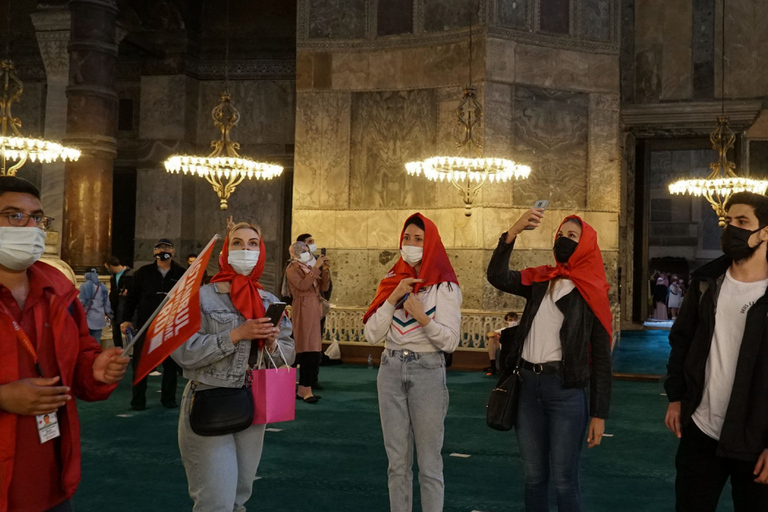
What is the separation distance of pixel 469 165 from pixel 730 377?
9.22 metres

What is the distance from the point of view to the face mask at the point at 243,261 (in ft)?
12.3

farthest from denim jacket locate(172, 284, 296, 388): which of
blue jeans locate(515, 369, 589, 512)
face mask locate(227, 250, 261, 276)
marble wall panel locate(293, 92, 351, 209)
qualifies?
marble wall panel locate(293, 92, 351, 209)

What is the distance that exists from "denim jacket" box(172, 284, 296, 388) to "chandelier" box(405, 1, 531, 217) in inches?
338

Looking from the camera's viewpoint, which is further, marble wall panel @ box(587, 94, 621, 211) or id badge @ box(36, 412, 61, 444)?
marble wall panel @ box(587, 94, 621, 211)

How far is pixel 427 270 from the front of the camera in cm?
408

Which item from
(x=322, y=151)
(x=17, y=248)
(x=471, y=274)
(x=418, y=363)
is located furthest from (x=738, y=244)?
(x=322, y=151)

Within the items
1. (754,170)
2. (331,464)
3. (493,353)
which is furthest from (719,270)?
(754,170)

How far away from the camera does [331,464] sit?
19.9 feet

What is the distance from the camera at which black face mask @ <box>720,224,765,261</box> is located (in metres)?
3.24

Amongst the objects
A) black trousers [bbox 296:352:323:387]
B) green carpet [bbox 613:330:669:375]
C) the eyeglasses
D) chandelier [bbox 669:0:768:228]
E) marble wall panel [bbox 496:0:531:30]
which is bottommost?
green carpet [bbox 613:330:669:375]

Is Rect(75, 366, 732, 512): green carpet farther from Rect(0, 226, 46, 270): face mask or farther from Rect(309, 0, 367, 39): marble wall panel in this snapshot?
Rect(309, 0, 367, 39): marble wall panel

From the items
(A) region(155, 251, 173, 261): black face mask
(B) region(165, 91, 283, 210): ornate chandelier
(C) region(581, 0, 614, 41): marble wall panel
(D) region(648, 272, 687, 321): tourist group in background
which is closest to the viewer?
(A) region(155, 251, 173, 261): black face mask

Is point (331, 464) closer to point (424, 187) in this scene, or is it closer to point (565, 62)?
point (424, 187)

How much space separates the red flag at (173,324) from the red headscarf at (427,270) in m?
1.31
